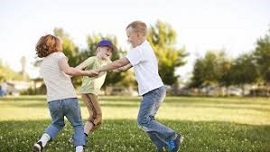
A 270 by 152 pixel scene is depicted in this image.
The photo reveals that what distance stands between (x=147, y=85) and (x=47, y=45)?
1.74 meters

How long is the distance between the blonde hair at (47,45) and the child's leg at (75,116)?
879 millimetres

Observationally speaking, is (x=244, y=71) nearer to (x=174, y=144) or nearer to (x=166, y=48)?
(x=166, y=48)

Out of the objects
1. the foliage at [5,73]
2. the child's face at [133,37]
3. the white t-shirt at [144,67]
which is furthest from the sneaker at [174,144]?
the foliage at [5,73]

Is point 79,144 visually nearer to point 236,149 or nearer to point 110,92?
point 236,149

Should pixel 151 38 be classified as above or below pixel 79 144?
above

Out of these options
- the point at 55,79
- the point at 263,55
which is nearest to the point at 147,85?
the point at 55,79

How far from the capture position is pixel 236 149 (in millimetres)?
7887

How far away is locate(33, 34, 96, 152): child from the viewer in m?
6.86

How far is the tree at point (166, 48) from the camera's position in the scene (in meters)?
68.6

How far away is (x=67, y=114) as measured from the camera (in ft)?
22.8

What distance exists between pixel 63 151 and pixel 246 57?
63.9 meters

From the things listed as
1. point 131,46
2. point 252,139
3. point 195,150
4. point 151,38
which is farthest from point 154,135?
point 151,38

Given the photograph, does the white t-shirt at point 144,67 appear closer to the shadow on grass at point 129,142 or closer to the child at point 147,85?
the child at point 147,85

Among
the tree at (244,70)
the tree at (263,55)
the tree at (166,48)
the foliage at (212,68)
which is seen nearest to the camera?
the tree at (263,55)
